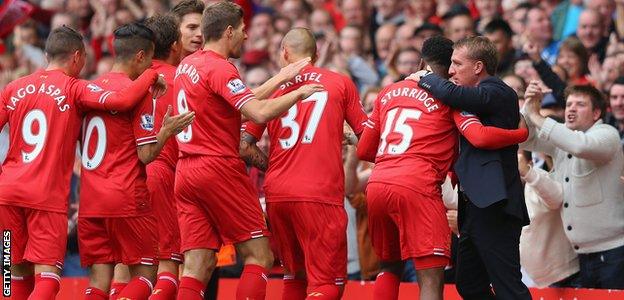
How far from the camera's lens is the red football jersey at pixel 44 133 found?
37.0 feet

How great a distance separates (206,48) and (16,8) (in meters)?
9.86

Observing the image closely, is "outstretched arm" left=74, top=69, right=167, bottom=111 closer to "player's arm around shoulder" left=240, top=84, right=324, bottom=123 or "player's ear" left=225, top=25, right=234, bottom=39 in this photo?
"player's ear" left=225, top=25, right=234, bottom=39

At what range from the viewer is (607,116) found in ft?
45.0

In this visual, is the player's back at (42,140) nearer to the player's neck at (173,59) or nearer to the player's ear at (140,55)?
the player's ear at (140,55)

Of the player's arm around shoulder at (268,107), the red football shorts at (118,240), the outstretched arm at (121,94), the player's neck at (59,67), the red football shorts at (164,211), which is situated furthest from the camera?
the red football shorts at (164,211)

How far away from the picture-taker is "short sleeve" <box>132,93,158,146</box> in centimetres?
1133

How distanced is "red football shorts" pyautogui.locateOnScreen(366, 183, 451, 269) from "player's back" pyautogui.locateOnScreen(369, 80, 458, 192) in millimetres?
83

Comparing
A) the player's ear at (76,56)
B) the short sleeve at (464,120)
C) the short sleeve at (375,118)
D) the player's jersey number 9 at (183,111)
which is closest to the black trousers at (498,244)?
the short sleeve at (464,120)

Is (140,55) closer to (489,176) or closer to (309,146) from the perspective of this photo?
(309,146)

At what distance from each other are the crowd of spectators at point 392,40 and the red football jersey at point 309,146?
198cm

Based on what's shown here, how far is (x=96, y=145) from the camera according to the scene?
11.4 m

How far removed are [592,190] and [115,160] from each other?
436 centimetres

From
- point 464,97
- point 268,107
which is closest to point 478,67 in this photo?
point 464,97

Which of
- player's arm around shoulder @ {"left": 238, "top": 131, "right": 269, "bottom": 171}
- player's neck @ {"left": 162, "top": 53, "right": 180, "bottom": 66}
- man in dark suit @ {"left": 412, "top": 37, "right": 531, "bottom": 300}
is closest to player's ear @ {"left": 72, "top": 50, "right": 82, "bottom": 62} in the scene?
player's neck @ {"left": 162, "top": 53, "right": 180, "bottom": 66}
